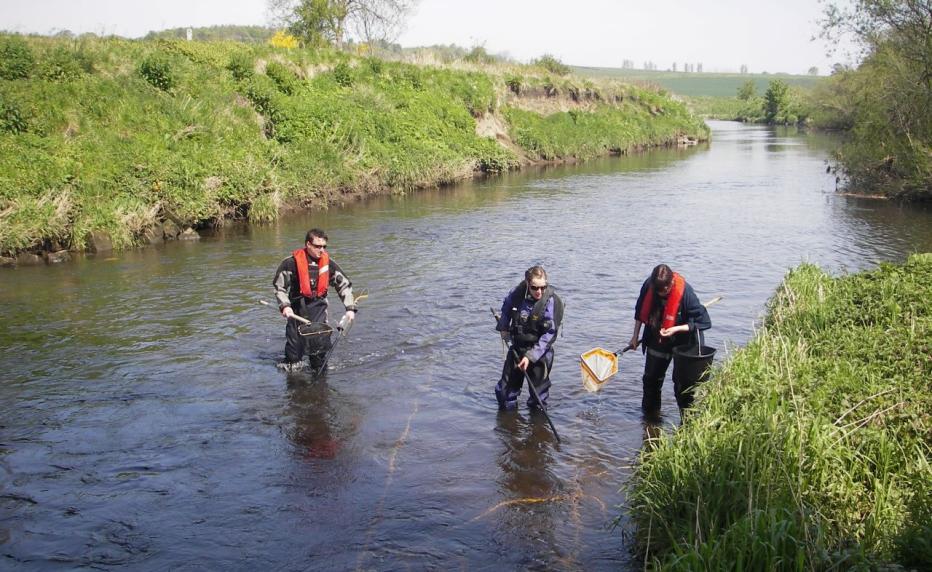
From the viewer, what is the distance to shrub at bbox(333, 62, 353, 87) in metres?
35.0

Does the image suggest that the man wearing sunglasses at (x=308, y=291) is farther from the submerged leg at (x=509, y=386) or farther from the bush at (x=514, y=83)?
the bush at (x=514, y=83)

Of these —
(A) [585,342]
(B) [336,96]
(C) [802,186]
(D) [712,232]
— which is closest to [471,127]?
(B) [336,96]

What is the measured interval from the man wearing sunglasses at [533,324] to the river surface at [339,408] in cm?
72

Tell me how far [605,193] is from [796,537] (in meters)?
26.6

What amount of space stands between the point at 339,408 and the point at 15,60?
19.3 metres

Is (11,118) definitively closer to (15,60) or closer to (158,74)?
(15,60)

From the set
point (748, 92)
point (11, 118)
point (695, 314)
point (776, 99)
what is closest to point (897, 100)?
point (695, 314)

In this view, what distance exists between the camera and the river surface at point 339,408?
6.86 m

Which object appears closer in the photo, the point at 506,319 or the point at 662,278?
the point at 662,278

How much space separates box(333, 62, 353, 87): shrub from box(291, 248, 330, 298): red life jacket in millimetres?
26021

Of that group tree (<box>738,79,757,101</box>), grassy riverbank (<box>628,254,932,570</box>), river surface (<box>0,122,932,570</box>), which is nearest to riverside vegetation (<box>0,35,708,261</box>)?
river surface (<box>0,122,932,570</box>)

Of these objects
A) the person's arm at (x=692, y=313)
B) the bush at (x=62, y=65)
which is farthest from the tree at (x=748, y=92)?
the person's arm at (x=692, y=313)

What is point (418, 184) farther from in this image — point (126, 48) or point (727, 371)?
point (727, 371)

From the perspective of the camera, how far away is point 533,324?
892 cm
